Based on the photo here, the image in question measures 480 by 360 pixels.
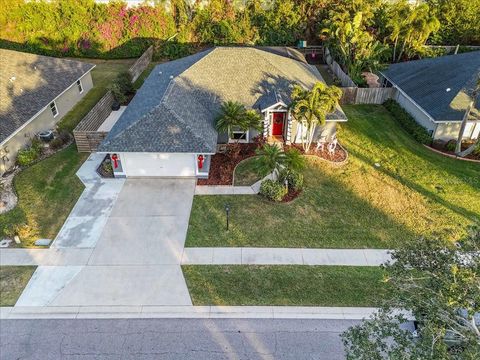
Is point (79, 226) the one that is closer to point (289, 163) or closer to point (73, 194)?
point (73, 194)

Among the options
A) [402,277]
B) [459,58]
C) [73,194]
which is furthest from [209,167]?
[459,58]

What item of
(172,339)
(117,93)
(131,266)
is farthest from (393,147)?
(117,93)

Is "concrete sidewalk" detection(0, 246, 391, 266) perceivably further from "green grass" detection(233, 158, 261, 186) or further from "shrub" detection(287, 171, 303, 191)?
"green grass" detection(233, 158, 261, 186)

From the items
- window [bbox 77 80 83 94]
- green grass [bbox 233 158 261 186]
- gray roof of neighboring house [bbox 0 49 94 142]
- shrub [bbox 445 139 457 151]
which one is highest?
gray roof of neighboring house [bbox 0 49 94 142]

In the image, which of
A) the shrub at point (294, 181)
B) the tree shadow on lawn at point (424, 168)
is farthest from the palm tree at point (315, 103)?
the tree shadow on lawn at point (424, 168)

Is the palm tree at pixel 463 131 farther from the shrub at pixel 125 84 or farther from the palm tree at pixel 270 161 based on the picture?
the shrub at pixel 125 84

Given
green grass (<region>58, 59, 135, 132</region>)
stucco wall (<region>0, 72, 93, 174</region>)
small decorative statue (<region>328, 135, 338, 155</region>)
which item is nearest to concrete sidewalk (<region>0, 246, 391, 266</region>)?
stucco wall (<region>0, 72, 93, 174</region>)
